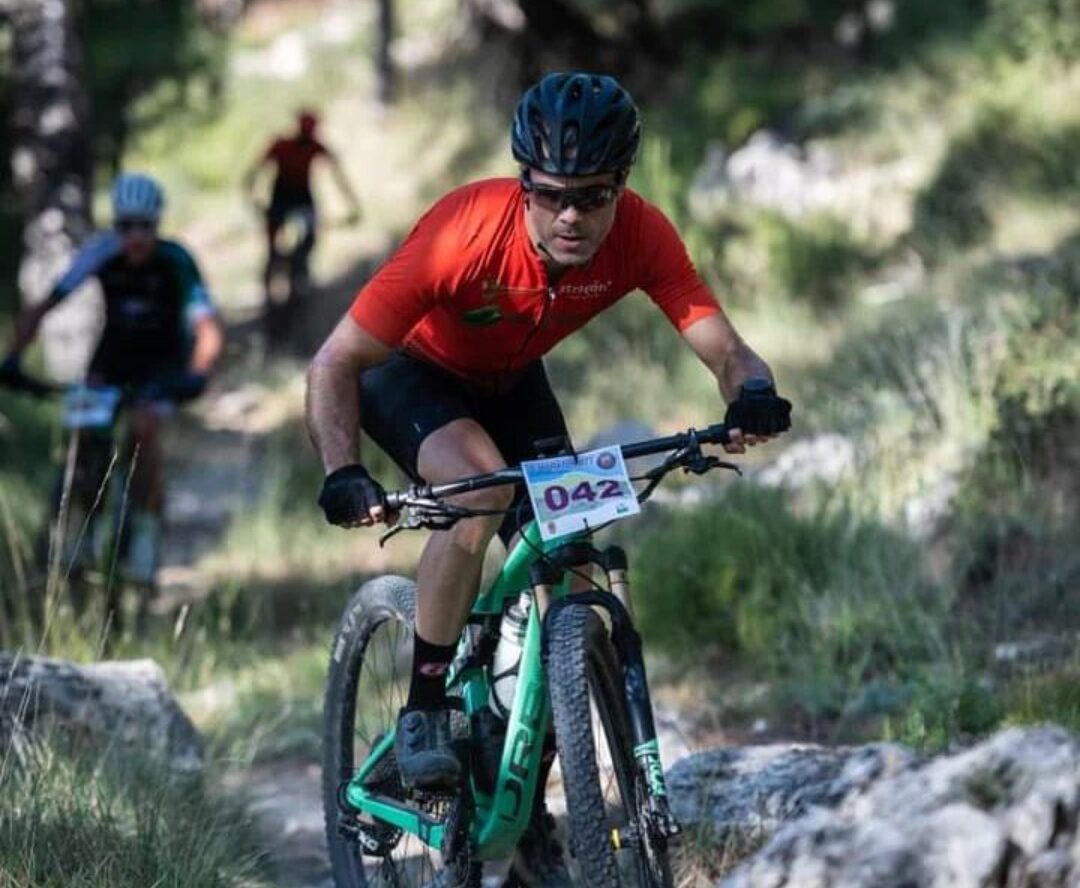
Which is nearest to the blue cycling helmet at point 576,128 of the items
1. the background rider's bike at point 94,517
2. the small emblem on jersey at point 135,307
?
the background rider's bike at point 94,517

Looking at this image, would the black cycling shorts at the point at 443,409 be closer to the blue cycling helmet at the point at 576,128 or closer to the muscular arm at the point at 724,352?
the muscular arm at the point at 724,352

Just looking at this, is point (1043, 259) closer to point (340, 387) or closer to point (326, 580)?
point (326, 580)

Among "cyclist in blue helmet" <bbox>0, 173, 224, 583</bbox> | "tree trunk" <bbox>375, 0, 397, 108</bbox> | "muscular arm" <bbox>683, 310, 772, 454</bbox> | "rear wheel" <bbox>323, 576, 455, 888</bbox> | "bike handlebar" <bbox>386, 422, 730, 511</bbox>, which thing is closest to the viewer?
"bike handlebar" <bbox>386, 422, 730, 511</bbox>

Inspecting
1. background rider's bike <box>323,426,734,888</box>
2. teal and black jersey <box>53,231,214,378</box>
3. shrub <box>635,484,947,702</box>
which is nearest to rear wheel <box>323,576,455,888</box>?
background rider's bike <box>323,426,734,888</box>

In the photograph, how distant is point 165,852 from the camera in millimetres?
4734

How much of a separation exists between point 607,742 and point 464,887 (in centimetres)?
53

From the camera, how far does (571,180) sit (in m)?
4.31

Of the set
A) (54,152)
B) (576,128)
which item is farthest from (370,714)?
(54,152)

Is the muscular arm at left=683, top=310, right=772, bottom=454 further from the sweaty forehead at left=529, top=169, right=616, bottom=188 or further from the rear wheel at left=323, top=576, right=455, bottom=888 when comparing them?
the rear wheel at left=323, top=576, right=455, bottom=888

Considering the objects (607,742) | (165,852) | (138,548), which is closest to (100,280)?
(138,548)

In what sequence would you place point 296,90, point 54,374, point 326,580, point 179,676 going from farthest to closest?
point 296,90
point 54,374
point 326,580
point 179,676

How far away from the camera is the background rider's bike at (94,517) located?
27.1ft

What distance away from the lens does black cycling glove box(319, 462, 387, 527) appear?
13.4 feet

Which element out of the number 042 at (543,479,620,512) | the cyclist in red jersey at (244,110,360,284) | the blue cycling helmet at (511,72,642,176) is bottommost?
the number 042 at (543,479,620,512)
